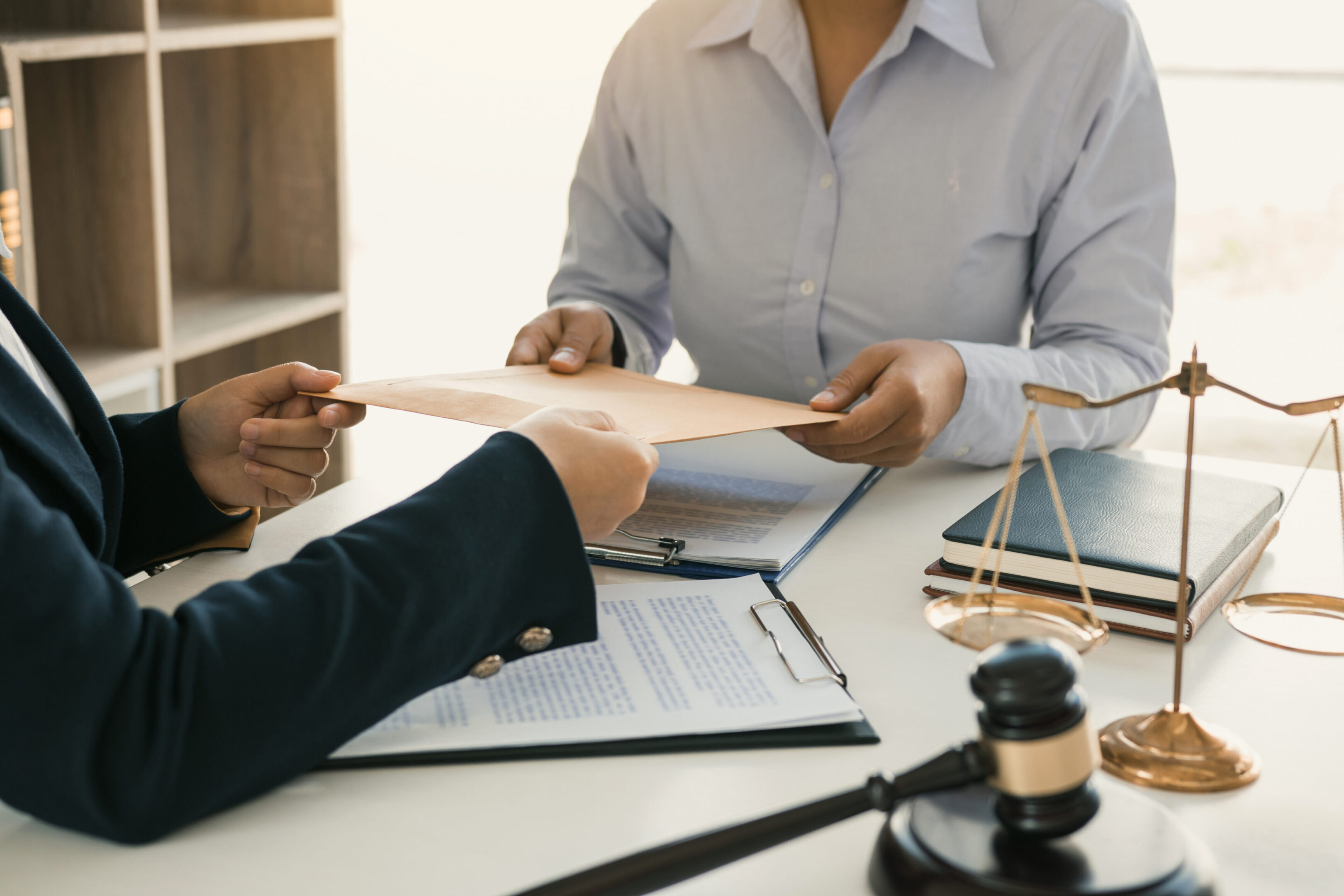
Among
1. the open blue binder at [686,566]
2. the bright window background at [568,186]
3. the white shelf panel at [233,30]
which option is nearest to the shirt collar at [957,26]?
the open blue binder at [686,566]

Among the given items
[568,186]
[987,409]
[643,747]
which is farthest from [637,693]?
[568,186]

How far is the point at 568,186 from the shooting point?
4082 millimetres

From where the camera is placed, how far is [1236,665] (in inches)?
34.0

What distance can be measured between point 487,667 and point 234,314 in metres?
1.68

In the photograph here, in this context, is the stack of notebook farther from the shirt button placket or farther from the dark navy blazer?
the shirt button placket

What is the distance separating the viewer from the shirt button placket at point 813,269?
60.4 inches

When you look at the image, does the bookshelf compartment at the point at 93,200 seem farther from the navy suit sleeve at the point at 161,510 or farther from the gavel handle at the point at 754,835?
the gavel handle at the point at 754,835

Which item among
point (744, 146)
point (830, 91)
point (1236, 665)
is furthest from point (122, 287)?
point (1236, 665)

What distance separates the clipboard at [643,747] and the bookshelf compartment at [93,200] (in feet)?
4.74

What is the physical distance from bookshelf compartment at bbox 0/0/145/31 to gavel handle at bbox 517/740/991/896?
1.72 metres

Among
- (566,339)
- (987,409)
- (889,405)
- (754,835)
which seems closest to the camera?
(754,835)

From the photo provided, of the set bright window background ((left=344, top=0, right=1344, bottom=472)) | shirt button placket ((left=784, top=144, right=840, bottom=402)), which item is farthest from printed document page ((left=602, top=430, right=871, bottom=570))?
bright window background ((left=344, top=0, right=1344, bottom=472))

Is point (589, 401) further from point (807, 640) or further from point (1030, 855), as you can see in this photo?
point (1030, 855)

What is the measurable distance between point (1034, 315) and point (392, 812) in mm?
1137
